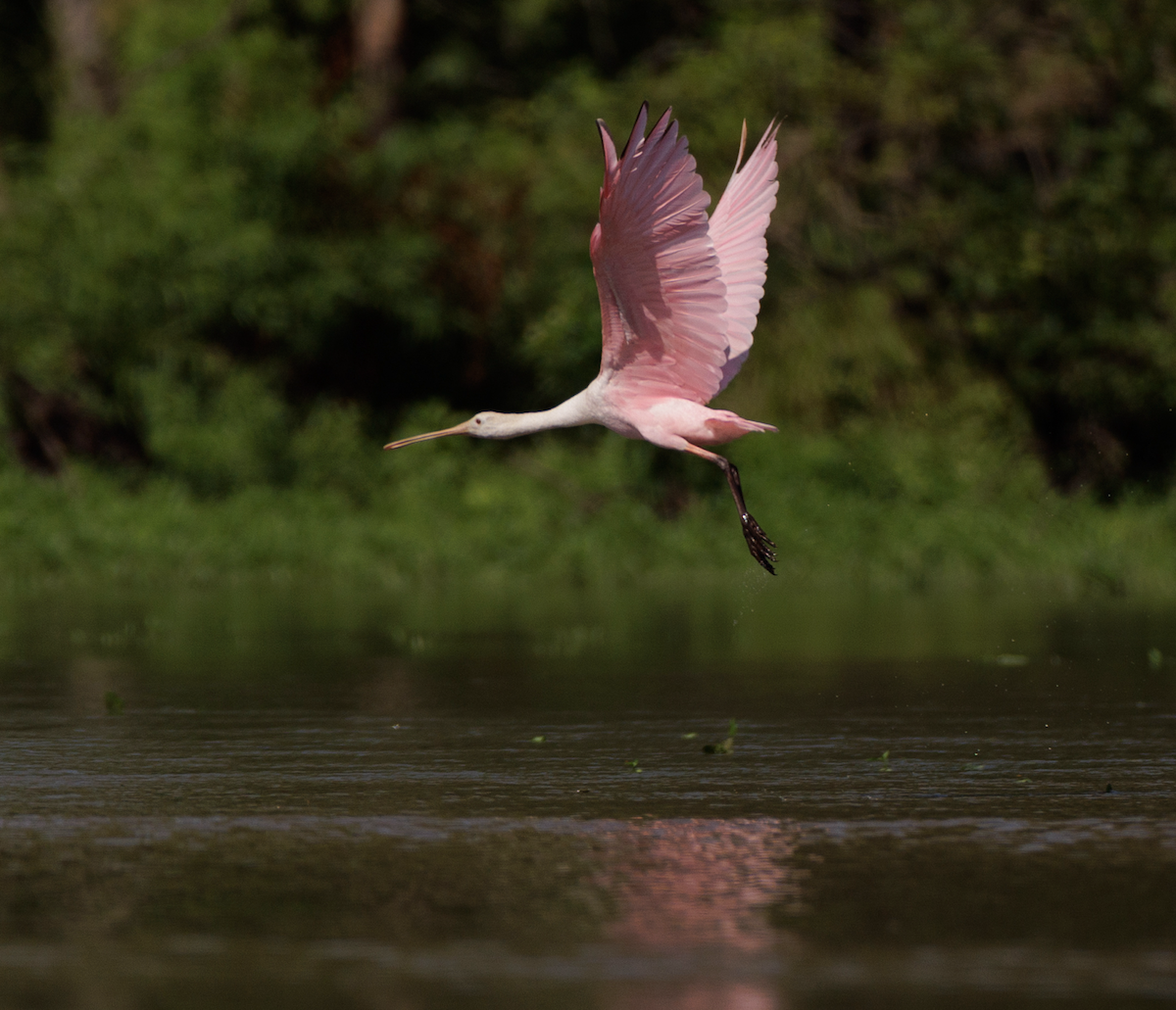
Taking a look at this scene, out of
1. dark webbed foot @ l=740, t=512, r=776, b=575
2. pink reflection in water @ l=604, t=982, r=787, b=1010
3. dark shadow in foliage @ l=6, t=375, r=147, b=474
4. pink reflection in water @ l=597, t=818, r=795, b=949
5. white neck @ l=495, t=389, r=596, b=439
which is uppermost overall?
dark shadow in foliage @ l=6, t=375, r=147, b=474

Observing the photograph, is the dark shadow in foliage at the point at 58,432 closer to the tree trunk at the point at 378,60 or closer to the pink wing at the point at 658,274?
the tree trunk at the point at 378,60

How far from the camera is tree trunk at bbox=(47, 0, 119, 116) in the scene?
24219mm

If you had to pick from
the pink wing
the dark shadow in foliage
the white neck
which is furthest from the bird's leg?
the dark shadow in foliage

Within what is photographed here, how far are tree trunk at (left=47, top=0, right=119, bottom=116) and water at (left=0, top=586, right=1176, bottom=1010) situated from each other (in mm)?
12070

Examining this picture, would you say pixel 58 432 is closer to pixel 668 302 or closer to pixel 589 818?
pixel 668 302

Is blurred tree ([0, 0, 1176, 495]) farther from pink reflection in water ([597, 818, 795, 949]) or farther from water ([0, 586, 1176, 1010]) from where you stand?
pink reflection in water ([597, 818, 795, 949])

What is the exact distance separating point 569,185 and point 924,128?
11.4ft

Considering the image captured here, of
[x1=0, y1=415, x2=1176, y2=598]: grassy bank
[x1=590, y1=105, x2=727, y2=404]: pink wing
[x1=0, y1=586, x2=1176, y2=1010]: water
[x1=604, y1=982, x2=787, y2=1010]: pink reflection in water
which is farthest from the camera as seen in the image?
[x1=0, y1=415, x2=1176, y2=598]: grassy bank

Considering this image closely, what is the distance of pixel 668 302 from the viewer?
9.12 meters

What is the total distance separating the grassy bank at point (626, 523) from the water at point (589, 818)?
13.4 ft

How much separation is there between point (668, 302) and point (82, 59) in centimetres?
1683

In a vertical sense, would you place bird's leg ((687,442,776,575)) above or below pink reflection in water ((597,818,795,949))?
above

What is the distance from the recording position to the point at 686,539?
1888 cm

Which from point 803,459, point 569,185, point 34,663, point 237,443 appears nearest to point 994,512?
point 803,459
